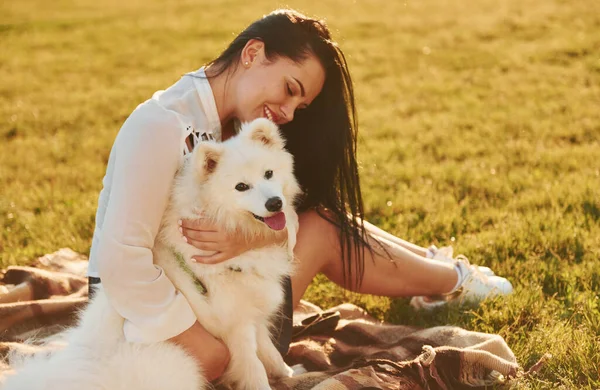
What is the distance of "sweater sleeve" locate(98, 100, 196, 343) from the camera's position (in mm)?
2215

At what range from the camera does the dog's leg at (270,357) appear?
8.72 feet

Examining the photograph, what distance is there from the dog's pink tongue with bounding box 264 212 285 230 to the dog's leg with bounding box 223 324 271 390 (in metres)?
0.42

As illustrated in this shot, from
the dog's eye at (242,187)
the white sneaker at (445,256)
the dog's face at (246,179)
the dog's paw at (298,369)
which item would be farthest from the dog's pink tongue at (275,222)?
the white sneaker at (445,256)

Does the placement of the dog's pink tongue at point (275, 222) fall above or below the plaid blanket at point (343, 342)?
above

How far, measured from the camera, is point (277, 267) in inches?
101

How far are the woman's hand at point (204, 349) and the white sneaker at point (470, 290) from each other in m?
1.29

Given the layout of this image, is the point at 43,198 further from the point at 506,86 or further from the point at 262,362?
the point at 506,86

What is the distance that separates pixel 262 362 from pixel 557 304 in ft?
5.10

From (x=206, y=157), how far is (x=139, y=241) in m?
0.40

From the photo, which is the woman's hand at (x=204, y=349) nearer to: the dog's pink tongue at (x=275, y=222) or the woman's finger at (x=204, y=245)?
the woman's finger at (x=204, y=245)

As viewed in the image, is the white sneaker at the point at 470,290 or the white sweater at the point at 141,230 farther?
the white sneaker at the point at 470,290

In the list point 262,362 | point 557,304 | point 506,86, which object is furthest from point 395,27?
point 262,362

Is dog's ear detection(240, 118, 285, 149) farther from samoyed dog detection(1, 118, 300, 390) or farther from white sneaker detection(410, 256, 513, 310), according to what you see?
white sneaker detection(410, 256, 513, 310)

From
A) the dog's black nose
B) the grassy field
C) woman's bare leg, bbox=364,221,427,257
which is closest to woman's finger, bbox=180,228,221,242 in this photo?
the dog's black nose
